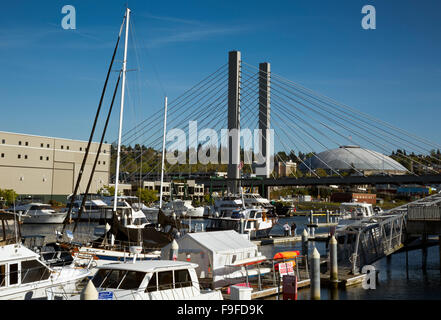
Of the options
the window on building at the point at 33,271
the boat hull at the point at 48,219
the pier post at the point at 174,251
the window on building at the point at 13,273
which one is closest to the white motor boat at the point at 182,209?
the boat hull at the point at 48,219

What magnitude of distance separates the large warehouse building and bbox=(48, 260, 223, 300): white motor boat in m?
78.9

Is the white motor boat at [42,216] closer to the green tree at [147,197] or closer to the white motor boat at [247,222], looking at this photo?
the white motor boat at [247,222]

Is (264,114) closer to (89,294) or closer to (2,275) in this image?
(2,275)

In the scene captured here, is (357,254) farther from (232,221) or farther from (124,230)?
(232,221)

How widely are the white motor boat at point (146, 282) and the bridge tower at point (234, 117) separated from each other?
61489 millimetres

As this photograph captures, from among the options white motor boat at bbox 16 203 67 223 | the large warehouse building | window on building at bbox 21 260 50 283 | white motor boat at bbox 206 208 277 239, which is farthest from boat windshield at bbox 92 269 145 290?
the large warehouse building

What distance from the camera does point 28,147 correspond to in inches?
3831

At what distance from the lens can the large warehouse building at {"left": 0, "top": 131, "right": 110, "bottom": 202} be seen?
9431cm

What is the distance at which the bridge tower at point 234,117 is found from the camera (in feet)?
267

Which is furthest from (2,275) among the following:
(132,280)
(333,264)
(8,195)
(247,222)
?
(8,195)
